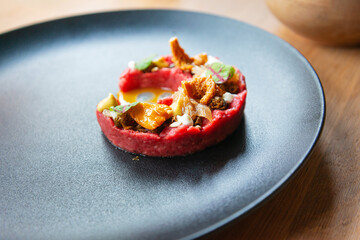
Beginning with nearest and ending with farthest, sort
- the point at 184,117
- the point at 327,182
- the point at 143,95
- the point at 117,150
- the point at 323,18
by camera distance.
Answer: the point at 327,182 < the point at 184,117 < the point at 117,150 < the point at 143,95 < the point at 323,18

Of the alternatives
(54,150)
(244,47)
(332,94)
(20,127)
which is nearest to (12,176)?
(54,150)

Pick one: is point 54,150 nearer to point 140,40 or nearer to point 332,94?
point 140,40

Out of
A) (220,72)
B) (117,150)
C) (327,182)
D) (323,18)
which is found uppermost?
(117,150)

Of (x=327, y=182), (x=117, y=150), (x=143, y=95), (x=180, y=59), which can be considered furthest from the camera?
(x=143, y=95)

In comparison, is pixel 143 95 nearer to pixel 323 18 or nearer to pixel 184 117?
pixel 184 117

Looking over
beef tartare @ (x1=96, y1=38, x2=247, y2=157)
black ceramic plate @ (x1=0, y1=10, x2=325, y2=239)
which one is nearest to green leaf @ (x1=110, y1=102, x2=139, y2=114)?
beef tartare @ (x1=96, y1=38, x2=247, y2=157)

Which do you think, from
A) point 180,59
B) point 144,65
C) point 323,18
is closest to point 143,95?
point 144,65

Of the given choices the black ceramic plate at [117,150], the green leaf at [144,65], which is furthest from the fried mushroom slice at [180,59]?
the black ceramic plate at [117,150]
